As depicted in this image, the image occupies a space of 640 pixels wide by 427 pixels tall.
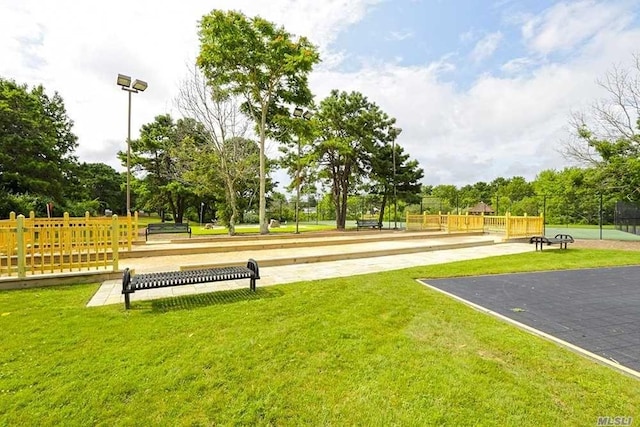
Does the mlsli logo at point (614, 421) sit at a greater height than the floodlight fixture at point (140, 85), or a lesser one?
lesser

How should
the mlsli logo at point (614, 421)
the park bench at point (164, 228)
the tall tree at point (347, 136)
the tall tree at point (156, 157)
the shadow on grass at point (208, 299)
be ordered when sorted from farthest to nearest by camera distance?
the tall tree at point (156, 157)
the tall tree at point (347, 136)
the park bench at point (164, 228)
the shadow on grass at point (208, 299)
the mlsli logo at point (614, 421)

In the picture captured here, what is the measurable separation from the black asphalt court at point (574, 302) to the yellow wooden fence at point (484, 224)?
695cm

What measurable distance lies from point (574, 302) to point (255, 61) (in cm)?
1572

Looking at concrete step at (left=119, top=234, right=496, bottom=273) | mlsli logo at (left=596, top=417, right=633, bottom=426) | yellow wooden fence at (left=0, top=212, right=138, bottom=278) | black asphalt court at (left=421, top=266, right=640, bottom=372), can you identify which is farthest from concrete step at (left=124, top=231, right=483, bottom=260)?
mlsli logo at (left=596, top=417, right=633, bottom=426)

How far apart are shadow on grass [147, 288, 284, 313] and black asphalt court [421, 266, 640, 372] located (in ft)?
11.2

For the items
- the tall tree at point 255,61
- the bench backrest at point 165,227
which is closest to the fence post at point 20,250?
the bench backrest at point 165,227

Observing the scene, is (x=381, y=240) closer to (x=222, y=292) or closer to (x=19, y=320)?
(x=222, y=292)

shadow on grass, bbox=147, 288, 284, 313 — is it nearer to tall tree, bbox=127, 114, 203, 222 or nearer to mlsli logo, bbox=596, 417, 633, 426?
mlsli logo, bbox=596, 417, 633, 426

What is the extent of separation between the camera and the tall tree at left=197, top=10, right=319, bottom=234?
49.2ft

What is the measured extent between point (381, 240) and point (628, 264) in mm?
8050

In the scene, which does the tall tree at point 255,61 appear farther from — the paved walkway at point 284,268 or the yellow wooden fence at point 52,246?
the yellow wooden fence at point 52,246

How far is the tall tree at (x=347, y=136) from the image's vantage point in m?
22.5

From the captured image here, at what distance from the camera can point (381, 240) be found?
14.4 m

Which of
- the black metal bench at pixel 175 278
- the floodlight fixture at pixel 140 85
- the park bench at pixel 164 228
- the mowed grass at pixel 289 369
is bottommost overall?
the mowed grass at pixel 289 369
